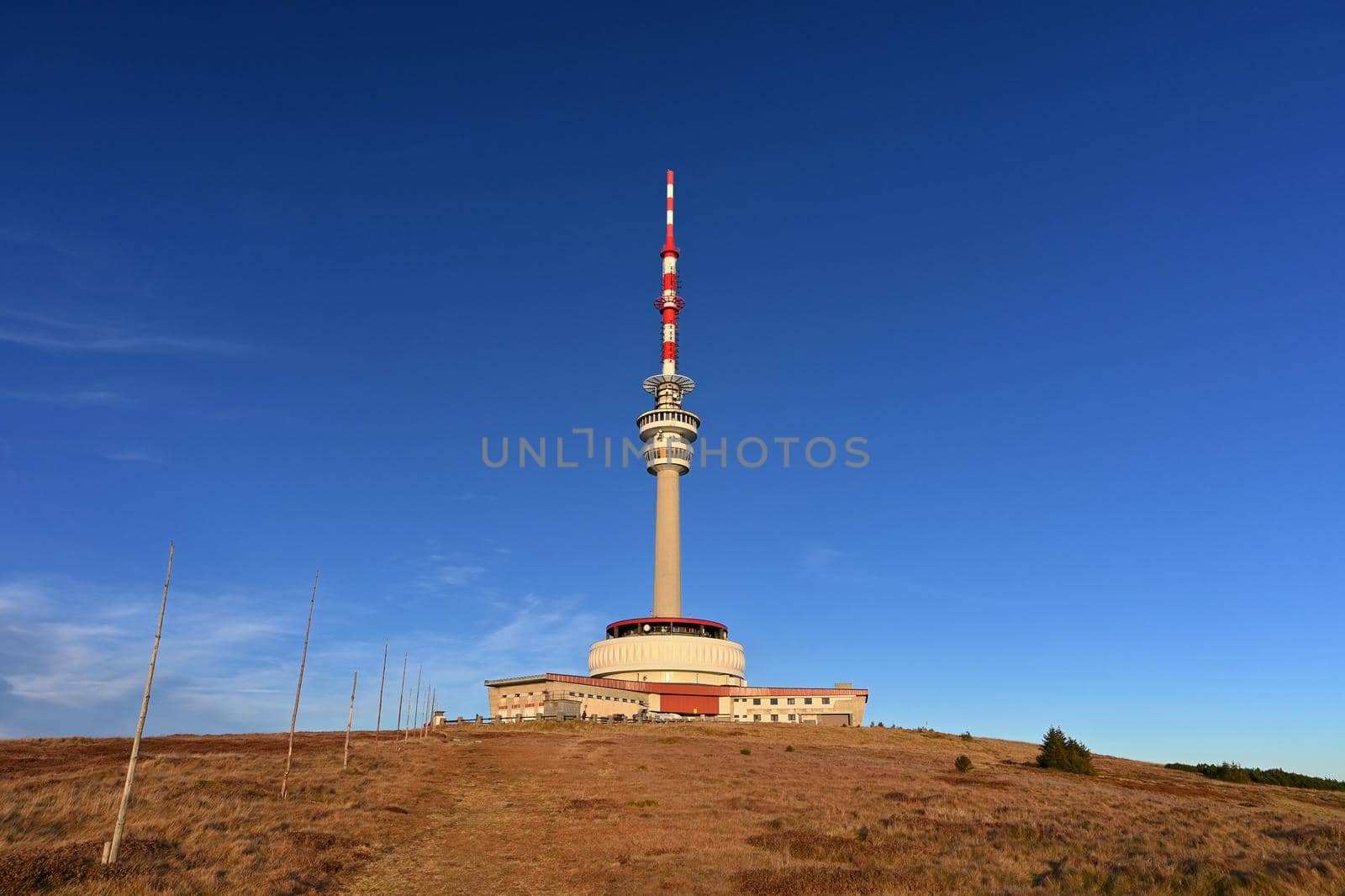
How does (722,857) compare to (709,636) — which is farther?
(709,636)

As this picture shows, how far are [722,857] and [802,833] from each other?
5372mm

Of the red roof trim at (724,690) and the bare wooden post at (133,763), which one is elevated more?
the red roof trim at (724,690)

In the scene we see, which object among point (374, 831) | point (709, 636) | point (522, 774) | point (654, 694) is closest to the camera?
point (374, 831)

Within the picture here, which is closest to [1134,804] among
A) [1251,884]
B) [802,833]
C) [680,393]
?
[802,833]

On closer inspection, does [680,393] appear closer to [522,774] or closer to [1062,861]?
[522,774]

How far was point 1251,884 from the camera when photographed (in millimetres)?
18062

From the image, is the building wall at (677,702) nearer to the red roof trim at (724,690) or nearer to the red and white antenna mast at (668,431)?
the red roof trim at (724,690)

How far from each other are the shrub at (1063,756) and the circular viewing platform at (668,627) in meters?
56.3

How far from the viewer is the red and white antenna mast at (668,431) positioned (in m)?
126

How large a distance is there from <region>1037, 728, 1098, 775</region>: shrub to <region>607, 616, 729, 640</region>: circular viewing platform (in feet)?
185

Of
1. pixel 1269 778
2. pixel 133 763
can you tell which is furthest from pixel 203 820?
pixel 1269 778

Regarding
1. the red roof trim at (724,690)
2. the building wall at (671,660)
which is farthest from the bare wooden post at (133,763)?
the building wall at (671,660)

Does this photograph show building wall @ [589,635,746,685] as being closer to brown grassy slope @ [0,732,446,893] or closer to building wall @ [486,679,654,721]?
building wall @ [486,679,654,721]

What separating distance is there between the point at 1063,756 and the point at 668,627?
61.3 metres
